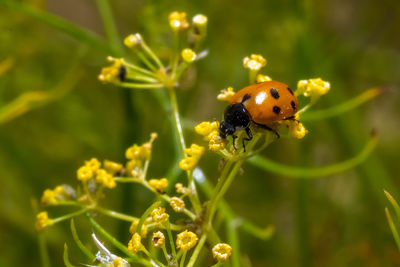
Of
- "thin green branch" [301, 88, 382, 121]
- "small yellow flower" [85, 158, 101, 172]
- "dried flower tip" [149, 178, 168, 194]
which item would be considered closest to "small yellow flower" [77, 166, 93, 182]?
"small yellow flower" [85, 158, 101, 172]

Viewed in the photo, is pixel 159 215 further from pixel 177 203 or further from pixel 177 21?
pixel 177 21

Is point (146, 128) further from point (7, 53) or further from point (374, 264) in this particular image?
point (374, 264)

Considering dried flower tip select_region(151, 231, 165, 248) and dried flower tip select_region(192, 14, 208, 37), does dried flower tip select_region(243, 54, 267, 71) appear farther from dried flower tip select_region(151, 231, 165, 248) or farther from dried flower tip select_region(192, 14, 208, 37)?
dried flower tip select_region(151, 231, 165, 248)

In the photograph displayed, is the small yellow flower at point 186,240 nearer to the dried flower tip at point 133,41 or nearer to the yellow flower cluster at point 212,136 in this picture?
the yellow flower cluster at point 212,136

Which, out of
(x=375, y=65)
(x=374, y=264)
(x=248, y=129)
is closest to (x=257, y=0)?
(x=375, y=65)

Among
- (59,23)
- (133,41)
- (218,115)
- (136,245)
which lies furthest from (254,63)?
(218,115)

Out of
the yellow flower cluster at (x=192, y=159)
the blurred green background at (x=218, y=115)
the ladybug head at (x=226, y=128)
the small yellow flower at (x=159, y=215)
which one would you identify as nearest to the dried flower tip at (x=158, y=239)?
the small yellow flower at (x=159, y=215)
